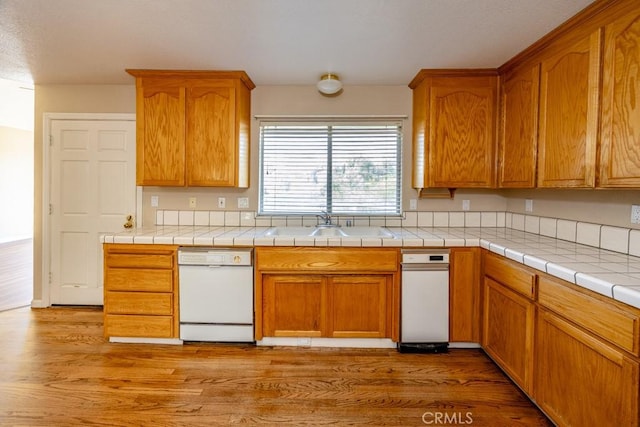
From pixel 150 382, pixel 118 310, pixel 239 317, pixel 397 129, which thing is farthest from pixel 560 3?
pixel 118 310

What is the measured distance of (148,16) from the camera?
2.06 m

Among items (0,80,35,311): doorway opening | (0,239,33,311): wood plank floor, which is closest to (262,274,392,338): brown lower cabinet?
(0,239,33,311): wood plank floor

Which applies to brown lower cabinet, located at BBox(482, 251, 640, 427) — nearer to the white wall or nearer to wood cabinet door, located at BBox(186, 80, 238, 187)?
wood cabinet door, located at BBox(186, 80, 238, 187)

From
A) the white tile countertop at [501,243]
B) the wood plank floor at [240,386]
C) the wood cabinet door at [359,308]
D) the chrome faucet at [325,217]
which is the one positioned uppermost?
the chrome faucet at [325,217]

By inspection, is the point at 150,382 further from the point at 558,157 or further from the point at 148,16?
the point at 558,157

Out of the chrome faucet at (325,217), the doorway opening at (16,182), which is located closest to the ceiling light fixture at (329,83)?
the chrome faucet at (325,217)

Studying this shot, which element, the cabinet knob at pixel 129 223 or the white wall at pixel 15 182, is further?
the white wall at pixel 15 182

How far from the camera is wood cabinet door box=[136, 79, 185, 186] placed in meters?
2.96

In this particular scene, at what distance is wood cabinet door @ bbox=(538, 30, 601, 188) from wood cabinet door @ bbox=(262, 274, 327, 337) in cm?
170

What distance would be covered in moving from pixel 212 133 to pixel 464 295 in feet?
7.76

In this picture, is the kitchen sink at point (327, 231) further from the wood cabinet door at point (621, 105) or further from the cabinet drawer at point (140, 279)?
the wood cabinet door at point (621, 105)

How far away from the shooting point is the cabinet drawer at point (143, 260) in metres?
2.65

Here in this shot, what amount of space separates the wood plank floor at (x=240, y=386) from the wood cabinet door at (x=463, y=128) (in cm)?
143

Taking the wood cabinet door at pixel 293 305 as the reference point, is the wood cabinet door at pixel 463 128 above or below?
above
